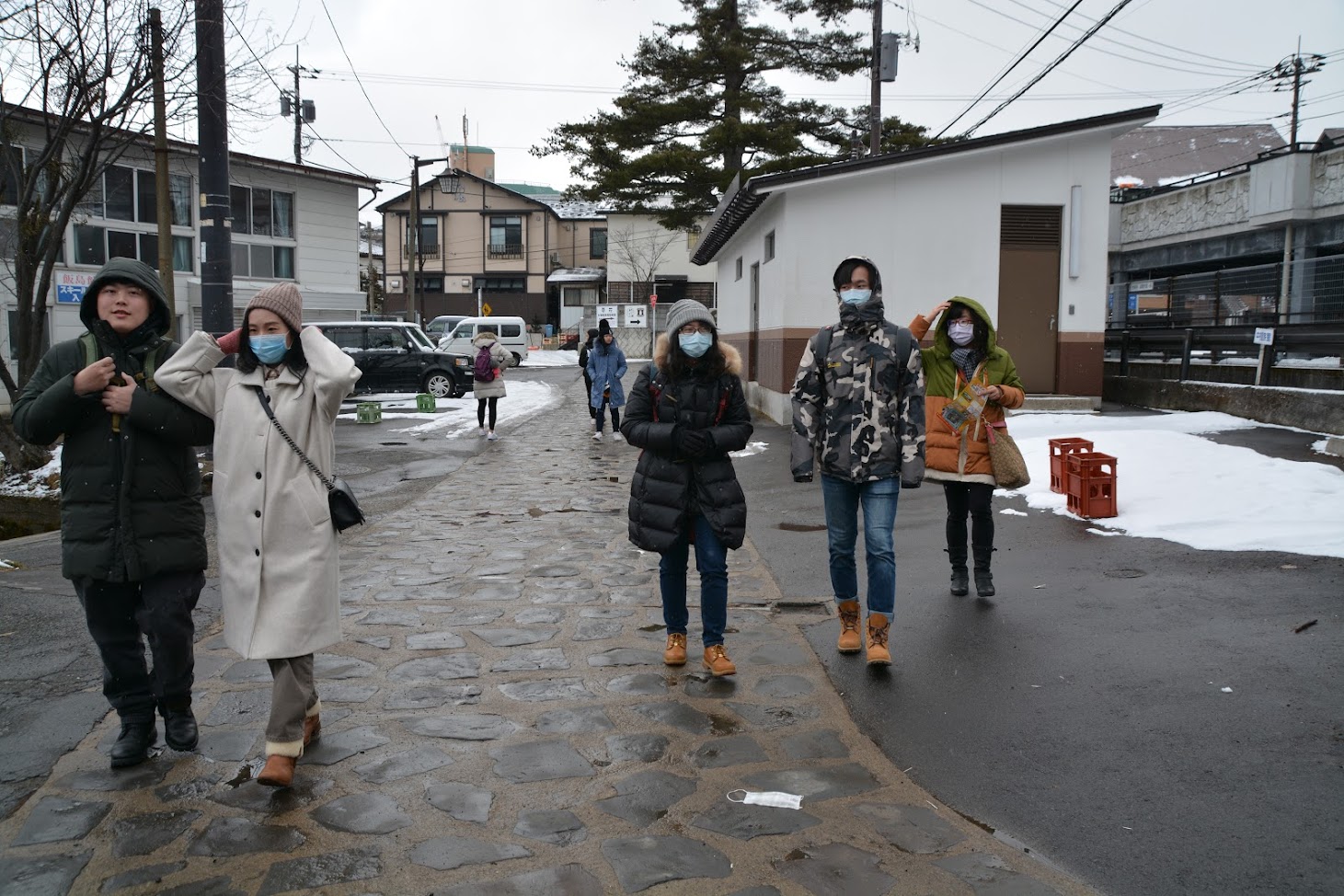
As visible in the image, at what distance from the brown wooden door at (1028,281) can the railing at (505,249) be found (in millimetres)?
47239

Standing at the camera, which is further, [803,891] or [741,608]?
[741,608]

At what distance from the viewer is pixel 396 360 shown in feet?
78.3

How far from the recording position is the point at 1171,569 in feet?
21.9

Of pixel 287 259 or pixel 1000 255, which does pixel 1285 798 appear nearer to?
pixel 1000 255

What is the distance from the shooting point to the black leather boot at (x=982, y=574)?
250 inches

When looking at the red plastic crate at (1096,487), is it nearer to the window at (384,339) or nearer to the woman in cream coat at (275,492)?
the woman in cream coat at (275,492)

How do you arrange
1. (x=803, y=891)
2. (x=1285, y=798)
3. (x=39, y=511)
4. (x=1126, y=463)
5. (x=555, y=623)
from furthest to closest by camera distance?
(x=39, y=511) → (x=1126, y=463) → (x=555, y=623) → (x=1285, y=798) → (x=803, y=891)

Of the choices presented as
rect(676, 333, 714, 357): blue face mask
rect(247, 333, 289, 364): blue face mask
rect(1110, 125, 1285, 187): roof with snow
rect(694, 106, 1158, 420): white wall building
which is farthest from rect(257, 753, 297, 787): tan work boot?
rect(1110, 125, 1285, 187): roof with snow

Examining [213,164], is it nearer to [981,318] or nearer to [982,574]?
[981,318]

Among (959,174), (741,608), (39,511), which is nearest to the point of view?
(741,608)

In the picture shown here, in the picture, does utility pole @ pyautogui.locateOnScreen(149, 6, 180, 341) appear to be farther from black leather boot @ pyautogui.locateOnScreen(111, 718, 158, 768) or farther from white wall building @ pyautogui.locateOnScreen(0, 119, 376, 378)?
white wall building @ pyautogui.locateOnScreen(0, 119, 376, 378)

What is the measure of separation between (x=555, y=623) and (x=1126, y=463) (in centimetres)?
628

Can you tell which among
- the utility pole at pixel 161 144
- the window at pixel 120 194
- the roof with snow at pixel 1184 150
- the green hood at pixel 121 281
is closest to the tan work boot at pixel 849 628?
the green hood at pixel 121 281

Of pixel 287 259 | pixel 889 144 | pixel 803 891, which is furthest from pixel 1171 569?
pixel 287 259
